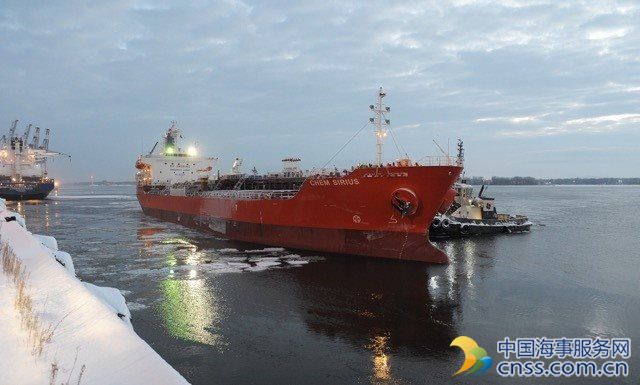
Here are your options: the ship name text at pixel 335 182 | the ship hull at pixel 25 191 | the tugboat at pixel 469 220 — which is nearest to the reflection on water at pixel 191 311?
the ship name text at pixel 335 182

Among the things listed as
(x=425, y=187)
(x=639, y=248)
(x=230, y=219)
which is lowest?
(x=639, y=248)

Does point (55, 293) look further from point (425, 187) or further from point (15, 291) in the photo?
point (425, 187)

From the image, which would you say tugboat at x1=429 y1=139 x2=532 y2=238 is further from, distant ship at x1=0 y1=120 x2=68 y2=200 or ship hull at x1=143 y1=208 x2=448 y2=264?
distant ship at x1=0 y1=120 x2=68 y2=200

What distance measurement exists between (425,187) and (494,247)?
11289 millimetres

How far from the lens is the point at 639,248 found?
83.7 feet

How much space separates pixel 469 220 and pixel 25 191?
2853 inches

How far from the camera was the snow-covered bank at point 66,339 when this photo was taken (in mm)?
4516

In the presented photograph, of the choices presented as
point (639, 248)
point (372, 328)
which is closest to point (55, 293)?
point (372, 328)

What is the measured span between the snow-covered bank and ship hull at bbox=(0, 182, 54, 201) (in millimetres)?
75029

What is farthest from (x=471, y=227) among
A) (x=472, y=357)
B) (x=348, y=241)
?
(x=472, y=357)

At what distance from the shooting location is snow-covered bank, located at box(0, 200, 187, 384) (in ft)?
14.8

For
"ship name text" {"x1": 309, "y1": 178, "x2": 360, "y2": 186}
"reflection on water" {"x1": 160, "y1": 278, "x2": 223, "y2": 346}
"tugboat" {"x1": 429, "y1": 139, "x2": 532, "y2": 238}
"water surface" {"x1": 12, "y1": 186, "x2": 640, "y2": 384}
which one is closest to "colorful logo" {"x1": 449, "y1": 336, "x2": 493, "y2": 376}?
"water surface" {"x1": 12, "y1": 186, "x2": 640, "y2": 384}

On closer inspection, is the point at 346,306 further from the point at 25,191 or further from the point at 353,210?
the point at 25,191

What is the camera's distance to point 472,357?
29.3 feet
